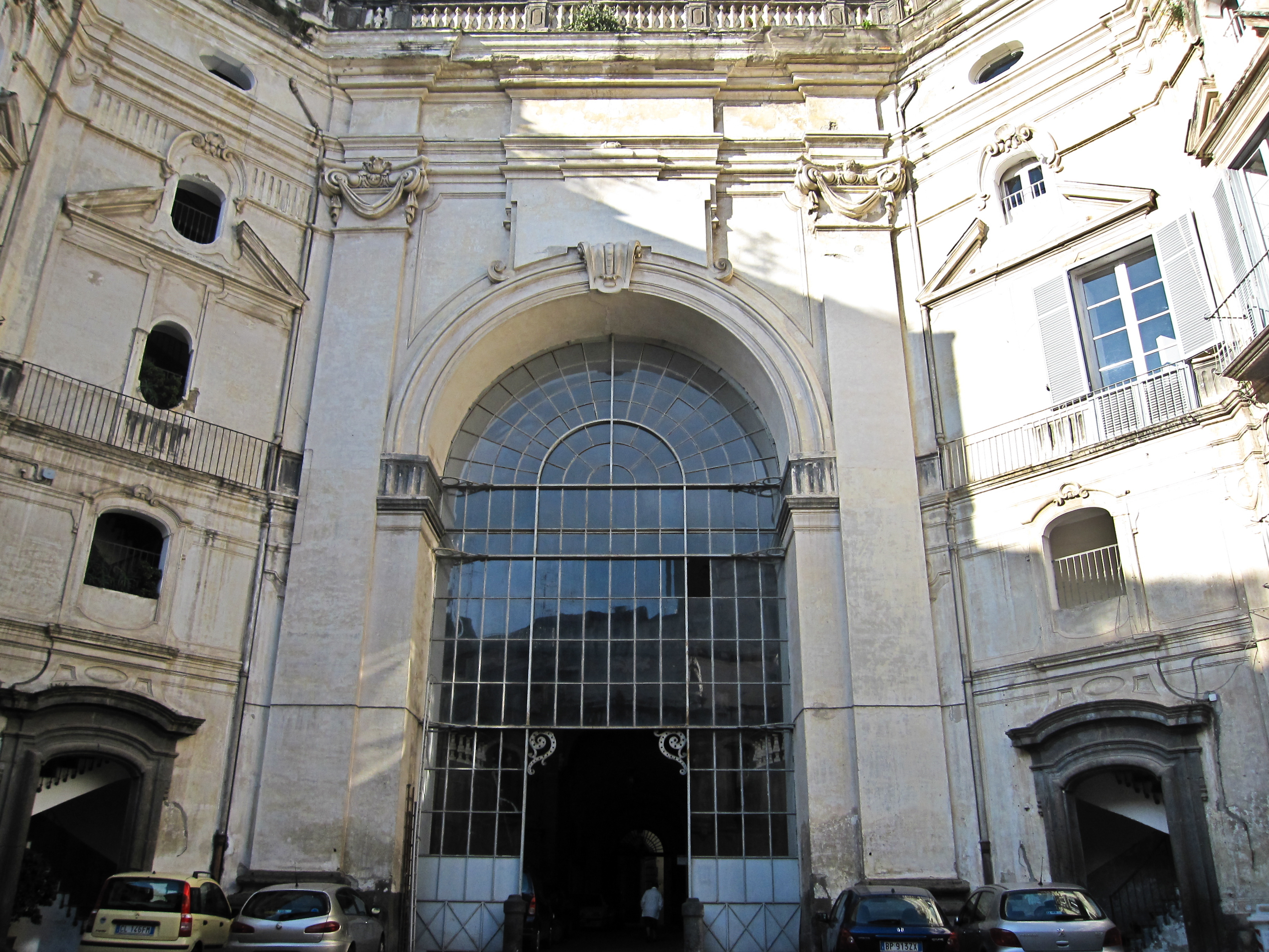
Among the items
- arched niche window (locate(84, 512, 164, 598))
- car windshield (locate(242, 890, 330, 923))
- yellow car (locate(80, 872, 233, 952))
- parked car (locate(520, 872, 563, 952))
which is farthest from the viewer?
parked car (locate(520, 872, 563, 952))

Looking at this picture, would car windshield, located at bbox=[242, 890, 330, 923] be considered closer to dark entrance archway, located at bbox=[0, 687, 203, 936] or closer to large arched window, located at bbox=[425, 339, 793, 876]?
dark entrance archway, located at bbox=[0, 687, 203, 936]

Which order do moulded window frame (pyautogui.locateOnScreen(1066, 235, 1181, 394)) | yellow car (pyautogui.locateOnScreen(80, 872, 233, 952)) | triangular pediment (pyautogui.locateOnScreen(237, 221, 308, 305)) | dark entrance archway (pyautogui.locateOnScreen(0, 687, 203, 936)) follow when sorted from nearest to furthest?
1. yellow car (pyautogui.locateOnScreen(80, 872, 233, 952))
2. dark entrance archway (pyautogui.locateOnScreen(0, 687, 203, 936))
3. moulded window frame (pyautogui.locateOnScreen(1066, 235, 1181, 394))
4. triangular pediment (pyautogui.locateOnScreen(237, 221, 308, 305))

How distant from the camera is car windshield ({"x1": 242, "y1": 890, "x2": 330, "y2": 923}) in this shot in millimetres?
11867

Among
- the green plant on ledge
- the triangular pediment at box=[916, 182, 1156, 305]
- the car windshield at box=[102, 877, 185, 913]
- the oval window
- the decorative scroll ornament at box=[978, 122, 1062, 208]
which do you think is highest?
the green plant on ledge

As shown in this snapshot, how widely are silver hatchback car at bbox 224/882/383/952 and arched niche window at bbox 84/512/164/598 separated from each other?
5307 mm

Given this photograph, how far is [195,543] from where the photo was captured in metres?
15.9

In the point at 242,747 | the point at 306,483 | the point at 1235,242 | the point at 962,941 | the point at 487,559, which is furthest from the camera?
the point at 487,559

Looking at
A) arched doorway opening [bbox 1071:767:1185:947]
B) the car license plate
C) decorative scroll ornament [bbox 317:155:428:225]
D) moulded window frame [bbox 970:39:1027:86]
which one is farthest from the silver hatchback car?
moulded window frame [bbox 970:39:1027:86]

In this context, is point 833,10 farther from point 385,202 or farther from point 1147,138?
point 385,202

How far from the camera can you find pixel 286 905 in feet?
39.3

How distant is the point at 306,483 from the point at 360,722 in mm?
4088

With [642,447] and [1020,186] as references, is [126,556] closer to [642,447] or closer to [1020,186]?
[642,447]

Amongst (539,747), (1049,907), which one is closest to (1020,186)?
(1049,907)

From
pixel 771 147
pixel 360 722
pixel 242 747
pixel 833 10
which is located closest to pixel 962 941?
pixel 360 722
